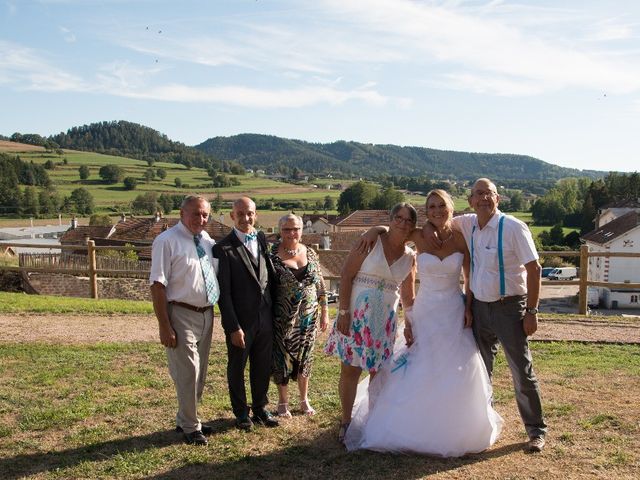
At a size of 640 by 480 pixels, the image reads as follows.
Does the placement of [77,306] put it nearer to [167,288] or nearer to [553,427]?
[167,288]

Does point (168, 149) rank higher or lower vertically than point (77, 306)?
higher

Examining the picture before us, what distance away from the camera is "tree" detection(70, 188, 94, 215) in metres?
75.0

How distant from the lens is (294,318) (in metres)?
5.06

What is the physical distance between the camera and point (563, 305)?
117 ft

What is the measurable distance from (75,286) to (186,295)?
37.0ft

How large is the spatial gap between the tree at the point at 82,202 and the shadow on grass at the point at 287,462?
247 ft

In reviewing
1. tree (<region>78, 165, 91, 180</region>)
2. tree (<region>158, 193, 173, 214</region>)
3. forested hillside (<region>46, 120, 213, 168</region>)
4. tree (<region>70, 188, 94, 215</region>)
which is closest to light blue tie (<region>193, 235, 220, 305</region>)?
tree (<region>158, 193, 173, 214</region>)

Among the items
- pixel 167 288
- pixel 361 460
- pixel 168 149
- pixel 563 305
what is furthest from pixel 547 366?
pixel 168 149

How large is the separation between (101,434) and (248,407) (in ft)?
3.85

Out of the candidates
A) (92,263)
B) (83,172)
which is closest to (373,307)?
(92,263)

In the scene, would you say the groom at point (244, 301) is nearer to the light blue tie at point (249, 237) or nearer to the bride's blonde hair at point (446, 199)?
the light blue tie at point (249, 237)

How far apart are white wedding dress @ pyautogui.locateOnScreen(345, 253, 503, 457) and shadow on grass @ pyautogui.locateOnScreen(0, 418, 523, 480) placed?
4.0 inches

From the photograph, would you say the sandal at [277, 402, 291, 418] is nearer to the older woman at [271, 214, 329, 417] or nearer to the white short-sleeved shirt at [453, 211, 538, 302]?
the older woman at [271, 214, 329, 417]

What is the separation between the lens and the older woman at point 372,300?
459 centimetres
